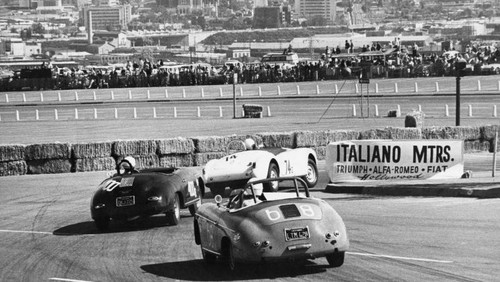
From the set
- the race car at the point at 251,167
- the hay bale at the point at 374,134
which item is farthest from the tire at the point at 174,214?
the hay bale at the point at 374,134

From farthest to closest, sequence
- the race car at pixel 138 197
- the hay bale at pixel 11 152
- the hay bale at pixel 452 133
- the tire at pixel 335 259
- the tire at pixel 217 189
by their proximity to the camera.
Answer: the hay bale at pixel 452 133
the hay bale at pixel 11 152
the tire at pixel 217 189
the race car at pixel 138 197
the tire at pixel 335 259

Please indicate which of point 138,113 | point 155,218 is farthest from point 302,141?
point 138,113

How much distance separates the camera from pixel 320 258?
16484 millimetres

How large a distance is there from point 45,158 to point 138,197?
12.5 metres

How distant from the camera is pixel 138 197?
20562 mm

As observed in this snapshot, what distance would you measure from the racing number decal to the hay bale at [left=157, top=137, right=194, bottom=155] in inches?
692

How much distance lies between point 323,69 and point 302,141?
53.6 m

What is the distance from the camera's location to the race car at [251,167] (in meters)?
25.4

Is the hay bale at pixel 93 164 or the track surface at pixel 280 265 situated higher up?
the track surface at pixel 280 265

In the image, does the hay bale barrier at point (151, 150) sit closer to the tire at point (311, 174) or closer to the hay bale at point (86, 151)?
the hay bale at point (86, 151)

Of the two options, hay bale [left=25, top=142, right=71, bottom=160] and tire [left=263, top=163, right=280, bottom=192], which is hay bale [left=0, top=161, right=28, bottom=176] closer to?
hay bale [left=25, top=142, right=71, bottom=160]

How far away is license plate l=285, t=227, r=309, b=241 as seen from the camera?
49.8 feet

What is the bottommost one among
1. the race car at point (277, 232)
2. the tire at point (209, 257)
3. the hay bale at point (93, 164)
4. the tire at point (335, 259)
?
the hay bale at point (93, 164)

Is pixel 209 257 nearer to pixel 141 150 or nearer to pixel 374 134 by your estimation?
pixel 141 150
